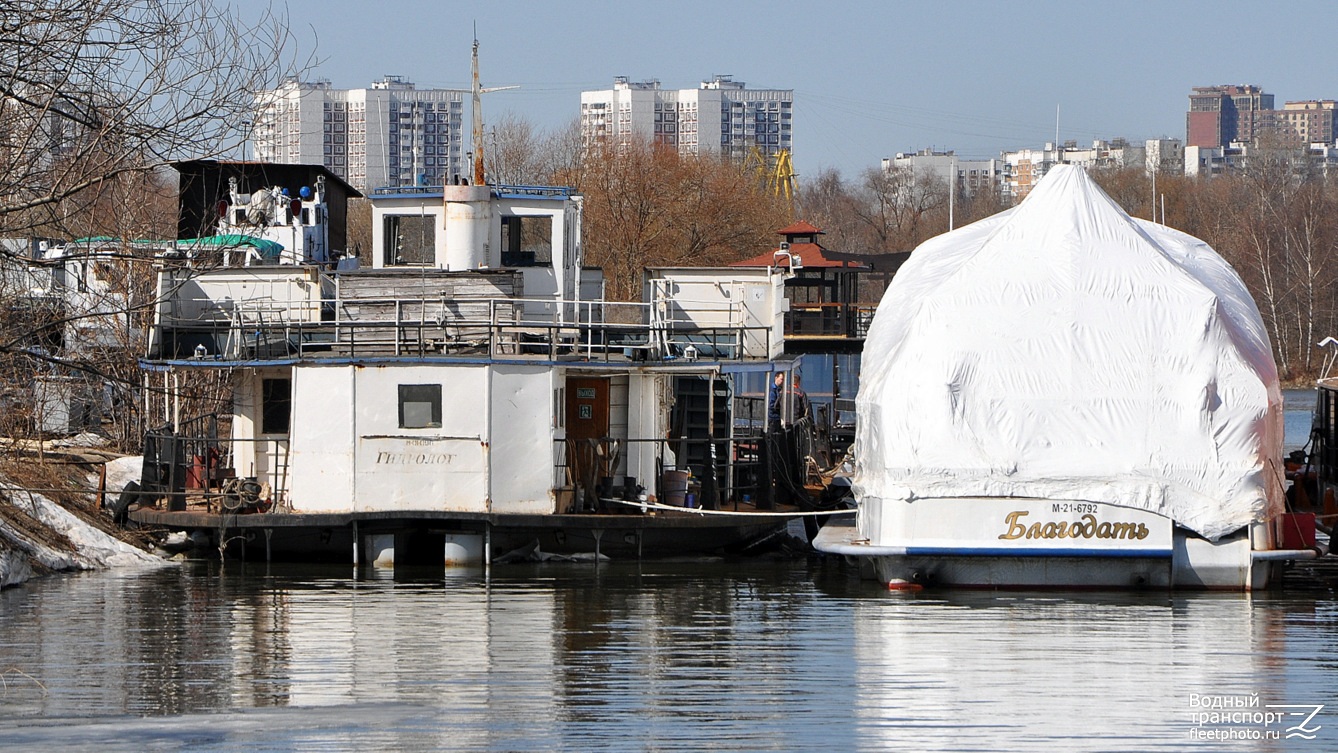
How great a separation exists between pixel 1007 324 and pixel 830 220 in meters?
96.8

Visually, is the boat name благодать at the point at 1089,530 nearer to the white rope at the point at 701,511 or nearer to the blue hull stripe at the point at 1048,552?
the blue hull stripe at the point at 1048,552

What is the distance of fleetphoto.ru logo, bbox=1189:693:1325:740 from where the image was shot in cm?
1248

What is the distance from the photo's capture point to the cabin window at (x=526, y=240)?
25.9 meters

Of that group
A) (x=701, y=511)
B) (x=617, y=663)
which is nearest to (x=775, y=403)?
(x=701, y=511)

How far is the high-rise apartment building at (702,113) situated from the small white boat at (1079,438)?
11517 cm

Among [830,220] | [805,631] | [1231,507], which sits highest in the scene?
[830,220]

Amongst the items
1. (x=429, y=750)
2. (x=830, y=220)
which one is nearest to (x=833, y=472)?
(x=429, y=750)

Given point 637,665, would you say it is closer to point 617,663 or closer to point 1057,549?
point 617,663

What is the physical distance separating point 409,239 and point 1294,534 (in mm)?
13598

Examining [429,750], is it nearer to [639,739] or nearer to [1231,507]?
[639,739]

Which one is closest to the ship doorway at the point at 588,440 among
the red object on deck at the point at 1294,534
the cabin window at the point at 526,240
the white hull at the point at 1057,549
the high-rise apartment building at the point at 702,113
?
the cabin window at the point at 526,240

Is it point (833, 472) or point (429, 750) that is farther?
point (833, 472)

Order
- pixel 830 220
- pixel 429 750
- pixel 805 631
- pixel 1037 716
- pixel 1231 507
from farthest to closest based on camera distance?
pixel 830 220, pixel 1231 507, pixel 805 631, pixel 1037 716, pixel 429 750

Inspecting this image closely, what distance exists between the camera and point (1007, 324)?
20.0 m
